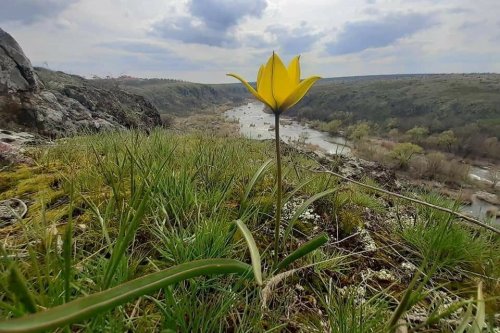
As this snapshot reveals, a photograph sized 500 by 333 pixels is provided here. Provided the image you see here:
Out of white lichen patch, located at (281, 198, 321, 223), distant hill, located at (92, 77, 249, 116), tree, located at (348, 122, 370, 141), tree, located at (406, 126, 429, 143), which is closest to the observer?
white lichen patch, located at (281, 198, 321, 223)

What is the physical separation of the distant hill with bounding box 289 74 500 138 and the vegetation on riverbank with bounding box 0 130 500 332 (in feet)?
136

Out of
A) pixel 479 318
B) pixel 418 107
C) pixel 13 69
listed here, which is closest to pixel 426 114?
pixel 418 107

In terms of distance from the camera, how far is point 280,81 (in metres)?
0.93

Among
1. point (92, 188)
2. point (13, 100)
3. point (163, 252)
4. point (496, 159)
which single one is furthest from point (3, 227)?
point (496, 159)

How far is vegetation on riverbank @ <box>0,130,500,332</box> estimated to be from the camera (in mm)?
783

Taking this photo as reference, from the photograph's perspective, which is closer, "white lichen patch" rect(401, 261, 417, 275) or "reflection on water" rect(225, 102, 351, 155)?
"white lichen patch" rect(401, 261, 417, 275)

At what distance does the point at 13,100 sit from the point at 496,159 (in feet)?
120

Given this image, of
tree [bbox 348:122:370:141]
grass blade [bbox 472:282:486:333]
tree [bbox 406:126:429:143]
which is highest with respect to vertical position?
grass blade [bbox 472:282:486:333]

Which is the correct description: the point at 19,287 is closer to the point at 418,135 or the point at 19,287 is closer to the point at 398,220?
the point at 398,220

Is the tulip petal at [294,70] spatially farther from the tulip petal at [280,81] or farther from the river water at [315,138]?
the river water at [315,138]

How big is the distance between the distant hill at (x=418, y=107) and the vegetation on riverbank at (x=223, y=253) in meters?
41.4

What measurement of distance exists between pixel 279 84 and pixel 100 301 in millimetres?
727

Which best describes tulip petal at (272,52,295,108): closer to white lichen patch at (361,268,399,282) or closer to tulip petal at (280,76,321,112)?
tulip petal at (280,76,321,112)

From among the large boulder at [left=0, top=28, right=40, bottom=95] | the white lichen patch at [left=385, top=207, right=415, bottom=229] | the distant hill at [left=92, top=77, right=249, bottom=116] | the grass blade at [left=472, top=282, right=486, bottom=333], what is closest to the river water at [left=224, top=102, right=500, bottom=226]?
the white lichen patch at [left=385, top=207, right=415, bottom=229]
